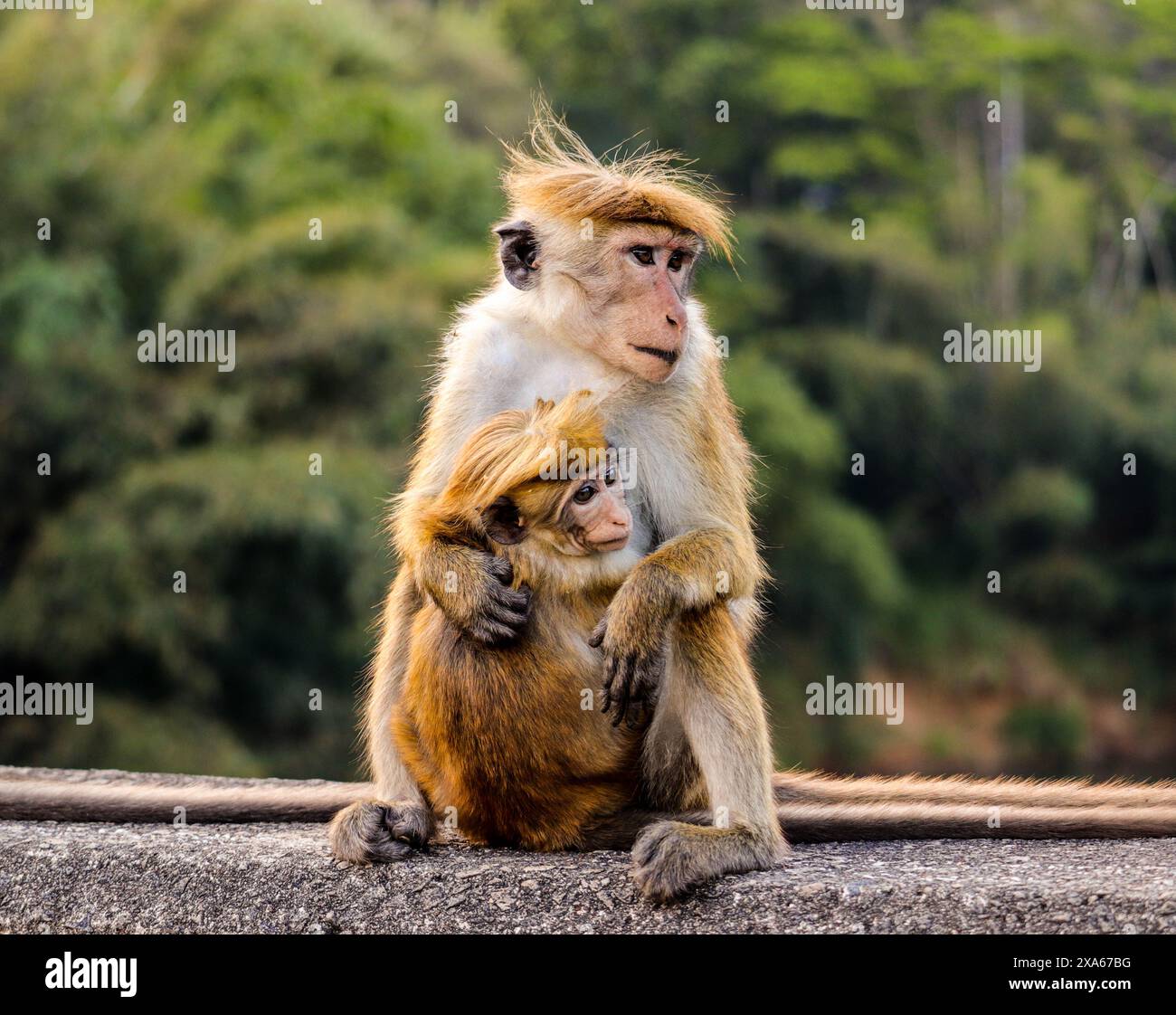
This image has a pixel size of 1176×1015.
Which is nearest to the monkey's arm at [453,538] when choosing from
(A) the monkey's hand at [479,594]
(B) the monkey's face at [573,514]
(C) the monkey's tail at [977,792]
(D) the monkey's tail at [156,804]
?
(A) the monkey's hand at [479,594]

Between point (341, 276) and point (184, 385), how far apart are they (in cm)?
275

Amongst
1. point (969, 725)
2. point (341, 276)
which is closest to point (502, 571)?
point (341, 276)

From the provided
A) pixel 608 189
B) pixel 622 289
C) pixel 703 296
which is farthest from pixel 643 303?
pixel 703 296

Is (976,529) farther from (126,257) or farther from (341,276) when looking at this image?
(126,257)

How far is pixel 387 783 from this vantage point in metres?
5.37

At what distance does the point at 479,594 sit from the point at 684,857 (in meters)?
A: 0.97

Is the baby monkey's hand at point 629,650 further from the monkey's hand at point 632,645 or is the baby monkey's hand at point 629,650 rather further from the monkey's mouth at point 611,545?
the monkey's mouth at point 611,545

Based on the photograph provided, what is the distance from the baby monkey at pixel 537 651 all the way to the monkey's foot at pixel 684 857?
30 cm

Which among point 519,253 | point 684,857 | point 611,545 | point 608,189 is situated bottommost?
point 684,857

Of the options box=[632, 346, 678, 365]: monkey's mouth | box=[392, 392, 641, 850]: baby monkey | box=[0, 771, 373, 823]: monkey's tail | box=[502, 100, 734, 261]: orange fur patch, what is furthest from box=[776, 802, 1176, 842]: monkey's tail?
box=[502, 100, 734, 261]: orange fur patch

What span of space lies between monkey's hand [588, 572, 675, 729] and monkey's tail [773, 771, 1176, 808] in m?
1.14

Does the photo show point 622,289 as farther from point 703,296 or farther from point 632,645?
point 703,296

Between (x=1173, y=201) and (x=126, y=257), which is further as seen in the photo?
(x=1173, y=201)

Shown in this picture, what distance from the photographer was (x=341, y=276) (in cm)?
2134
